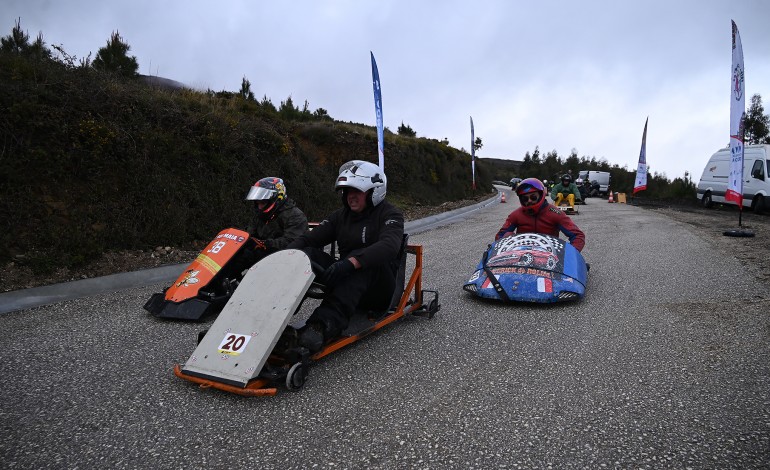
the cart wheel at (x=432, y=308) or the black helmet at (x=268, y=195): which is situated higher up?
the black helmet at (x=268, y=195)

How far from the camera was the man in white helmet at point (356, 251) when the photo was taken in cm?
377

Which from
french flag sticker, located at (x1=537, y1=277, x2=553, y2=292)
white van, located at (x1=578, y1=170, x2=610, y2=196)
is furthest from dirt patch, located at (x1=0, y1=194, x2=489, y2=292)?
white van, located at (x1=578, y1=170, x2=610, y2=196)

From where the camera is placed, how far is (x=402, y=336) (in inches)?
182

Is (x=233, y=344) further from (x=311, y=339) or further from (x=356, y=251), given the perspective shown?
(x=356, y=251)

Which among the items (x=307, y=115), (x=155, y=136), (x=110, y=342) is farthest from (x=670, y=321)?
(x=307, y=115)

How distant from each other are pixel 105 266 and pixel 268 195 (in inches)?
127

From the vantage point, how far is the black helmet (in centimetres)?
581

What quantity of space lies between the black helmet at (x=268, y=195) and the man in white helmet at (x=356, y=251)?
147 cm

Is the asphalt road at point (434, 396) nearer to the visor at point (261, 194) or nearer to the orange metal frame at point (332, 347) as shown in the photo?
the orange metal frame at point (332, 347)

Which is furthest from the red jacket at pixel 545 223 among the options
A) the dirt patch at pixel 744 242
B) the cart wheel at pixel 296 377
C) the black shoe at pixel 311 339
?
the cart wheel at pixel 296 377

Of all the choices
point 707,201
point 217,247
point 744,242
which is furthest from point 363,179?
point 707,201

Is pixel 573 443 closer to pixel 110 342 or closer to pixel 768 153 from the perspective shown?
pixel 110 342

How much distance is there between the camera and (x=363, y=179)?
14.0ft

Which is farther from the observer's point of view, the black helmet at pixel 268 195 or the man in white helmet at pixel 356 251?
the black helmet at pixel 268 195
